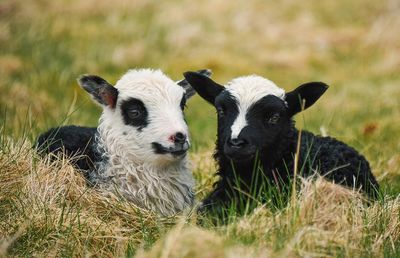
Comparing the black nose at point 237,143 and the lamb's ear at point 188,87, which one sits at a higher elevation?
the lamb's ear at point 188,87

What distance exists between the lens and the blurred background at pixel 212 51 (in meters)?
12.2

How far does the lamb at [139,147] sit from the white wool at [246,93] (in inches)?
17.4

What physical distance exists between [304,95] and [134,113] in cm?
152

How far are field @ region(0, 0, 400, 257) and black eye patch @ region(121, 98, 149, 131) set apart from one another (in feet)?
2.21

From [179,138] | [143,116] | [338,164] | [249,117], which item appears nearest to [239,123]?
[249,117]

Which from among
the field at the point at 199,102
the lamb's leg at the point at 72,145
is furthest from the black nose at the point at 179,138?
the lamb's leg at the point at 72,145

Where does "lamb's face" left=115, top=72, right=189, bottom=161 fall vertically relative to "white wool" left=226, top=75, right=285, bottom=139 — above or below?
below

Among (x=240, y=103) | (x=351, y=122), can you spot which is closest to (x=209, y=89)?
(x=240, y=103)

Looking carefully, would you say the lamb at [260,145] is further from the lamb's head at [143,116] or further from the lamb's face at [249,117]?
the lamb's head at [143,116]

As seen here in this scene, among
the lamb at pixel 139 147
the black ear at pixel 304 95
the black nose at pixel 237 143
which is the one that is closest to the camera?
the black nose at pixel 237 143

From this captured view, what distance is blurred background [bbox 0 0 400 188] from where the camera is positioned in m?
12.2

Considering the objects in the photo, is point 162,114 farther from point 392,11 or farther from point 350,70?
point 392,11

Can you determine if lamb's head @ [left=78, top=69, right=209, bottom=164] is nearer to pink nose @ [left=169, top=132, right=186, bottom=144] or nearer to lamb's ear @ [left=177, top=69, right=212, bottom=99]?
pink nose @ [left=169, top=132, right=186, bottom=144]

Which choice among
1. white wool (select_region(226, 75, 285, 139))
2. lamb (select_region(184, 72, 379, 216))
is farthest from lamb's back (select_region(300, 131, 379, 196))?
white wool (select_region(226, 75, 285, 139))
